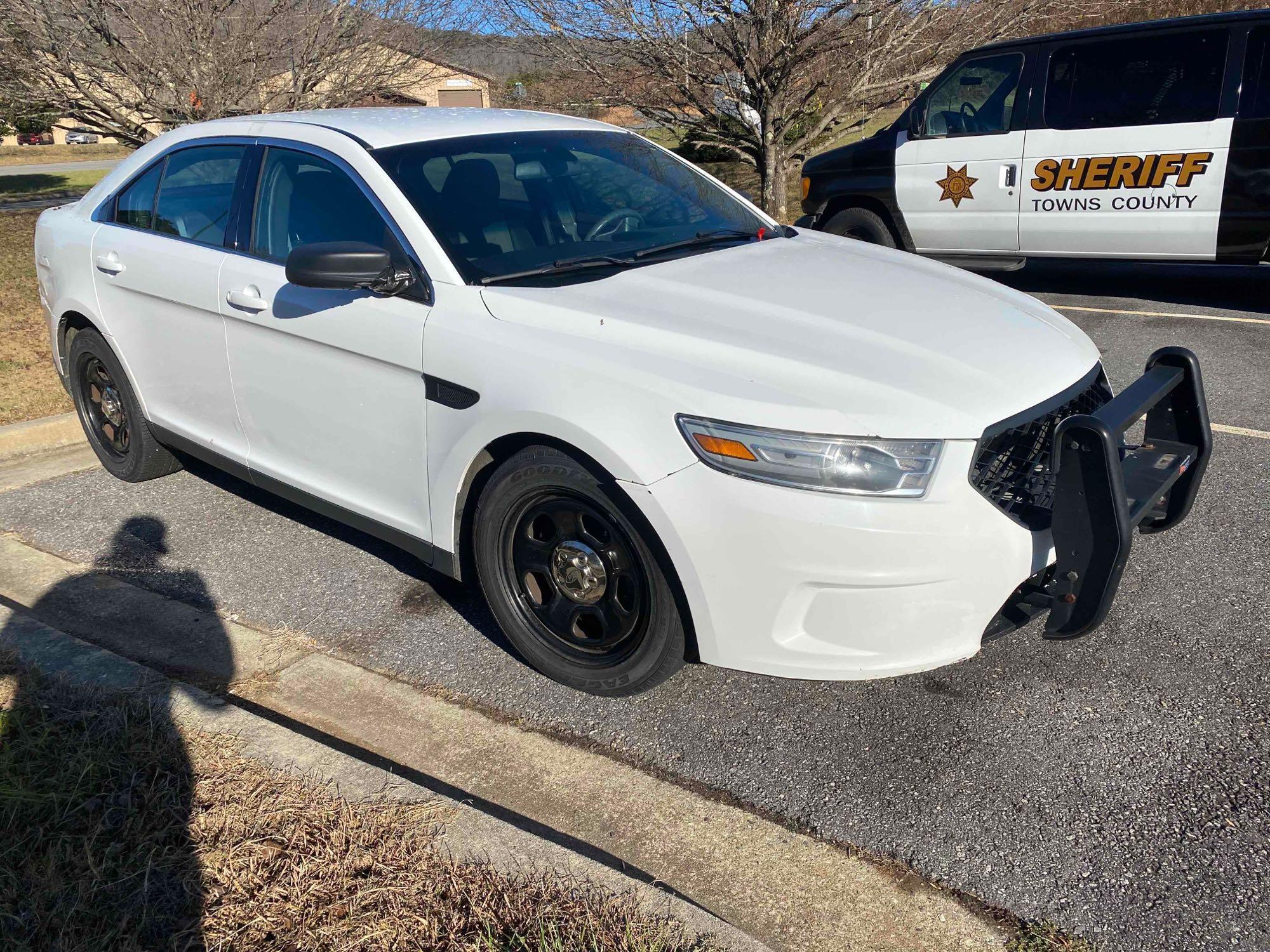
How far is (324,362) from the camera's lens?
143 inches

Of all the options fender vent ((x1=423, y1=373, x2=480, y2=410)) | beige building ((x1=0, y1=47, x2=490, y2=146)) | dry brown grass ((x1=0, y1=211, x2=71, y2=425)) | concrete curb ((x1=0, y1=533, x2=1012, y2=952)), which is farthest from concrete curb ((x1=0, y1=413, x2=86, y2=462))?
beige building ((x1=0, y1=47, x2=490, y2=146))

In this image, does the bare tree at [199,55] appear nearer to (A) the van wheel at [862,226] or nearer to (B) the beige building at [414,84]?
(B) the beige building at [414,84]

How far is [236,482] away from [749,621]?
11.2 feet

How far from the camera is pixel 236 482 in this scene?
529 centimetres

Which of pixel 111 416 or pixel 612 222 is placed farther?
pixel 111 416

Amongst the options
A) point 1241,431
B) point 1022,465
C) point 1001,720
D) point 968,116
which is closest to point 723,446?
point 1022,465

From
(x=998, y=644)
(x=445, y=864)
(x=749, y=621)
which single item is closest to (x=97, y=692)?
(x=445, y=864)

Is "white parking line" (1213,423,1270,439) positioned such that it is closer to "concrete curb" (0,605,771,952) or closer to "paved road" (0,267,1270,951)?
"paved road" (0,267,1270,951)

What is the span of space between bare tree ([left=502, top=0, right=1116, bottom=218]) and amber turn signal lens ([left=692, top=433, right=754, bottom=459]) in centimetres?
837

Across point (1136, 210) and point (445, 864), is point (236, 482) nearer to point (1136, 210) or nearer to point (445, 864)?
point (445, 864)

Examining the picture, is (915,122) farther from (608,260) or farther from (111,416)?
(111,416)

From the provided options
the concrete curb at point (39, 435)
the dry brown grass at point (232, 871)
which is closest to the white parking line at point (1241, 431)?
the dry brown grass at point (232, 871)

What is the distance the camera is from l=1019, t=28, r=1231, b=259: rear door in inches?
296

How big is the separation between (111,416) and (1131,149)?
23.1 ft
